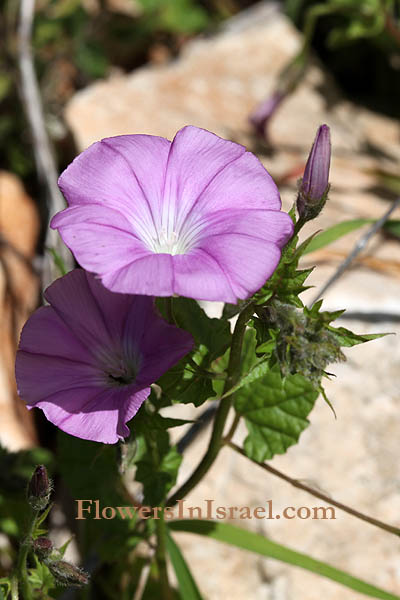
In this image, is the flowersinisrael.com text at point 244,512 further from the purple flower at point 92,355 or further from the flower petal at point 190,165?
the flower petal at point 190,165

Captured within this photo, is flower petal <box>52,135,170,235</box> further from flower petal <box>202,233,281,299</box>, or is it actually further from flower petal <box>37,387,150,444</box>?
flower petal <box>37,387,150,444</box>

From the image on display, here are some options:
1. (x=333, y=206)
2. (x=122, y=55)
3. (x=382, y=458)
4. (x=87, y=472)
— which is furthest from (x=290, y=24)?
(x=87, y=472)

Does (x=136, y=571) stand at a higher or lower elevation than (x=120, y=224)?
→ lower

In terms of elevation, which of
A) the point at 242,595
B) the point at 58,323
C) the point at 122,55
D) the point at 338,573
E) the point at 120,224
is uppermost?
the point at 122,55

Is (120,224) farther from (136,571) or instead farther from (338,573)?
(136,571)

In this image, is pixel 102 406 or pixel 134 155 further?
pixel 134 155

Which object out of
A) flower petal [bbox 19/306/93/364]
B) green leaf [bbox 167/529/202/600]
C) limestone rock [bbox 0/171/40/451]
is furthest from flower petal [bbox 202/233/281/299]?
limestone rock [bbox 0/171/40/451]
